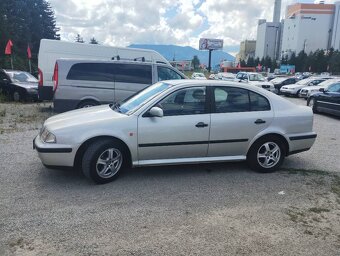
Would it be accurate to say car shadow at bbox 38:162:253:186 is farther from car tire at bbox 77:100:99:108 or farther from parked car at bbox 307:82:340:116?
parked car at bbox 307:82:340:116

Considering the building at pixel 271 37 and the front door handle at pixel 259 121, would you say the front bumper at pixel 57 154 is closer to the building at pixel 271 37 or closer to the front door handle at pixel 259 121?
the front door handle at pixel 259 121

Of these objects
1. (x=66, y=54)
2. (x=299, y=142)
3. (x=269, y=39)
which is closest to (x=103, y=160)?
(x=299, y=142)

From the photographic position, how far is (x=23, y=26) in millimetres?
46812

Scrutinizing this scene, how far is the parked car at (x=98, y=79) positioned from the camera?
9.38 meters

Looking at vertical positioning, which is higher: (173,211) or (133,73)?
(133,73)

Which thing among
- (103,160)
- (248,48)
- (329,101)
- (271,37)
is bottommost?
(329,101)

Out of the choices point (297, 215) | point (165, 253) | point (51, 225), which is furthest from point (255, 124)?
point (51, 225)

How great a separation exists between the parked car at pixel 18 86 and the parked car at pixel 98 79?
5905mm

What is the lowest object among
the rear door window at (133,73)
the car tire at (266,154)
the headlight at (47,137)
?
the car tire at (266,154)

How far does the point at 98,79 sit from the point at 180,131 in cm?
531

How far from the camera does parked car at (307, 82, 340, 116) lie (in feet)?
42.0

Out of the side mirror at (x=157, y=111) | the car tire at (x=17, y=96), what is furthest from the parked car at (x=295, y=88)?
the side mirror at (x=157, y=111)

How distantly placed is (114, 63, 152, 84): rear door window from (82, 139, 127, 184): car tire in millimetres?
5265

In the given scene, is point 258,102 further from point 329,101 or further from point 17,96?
point 17,96
